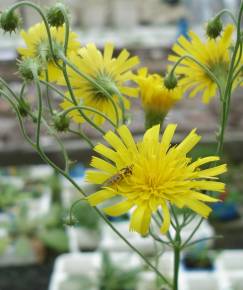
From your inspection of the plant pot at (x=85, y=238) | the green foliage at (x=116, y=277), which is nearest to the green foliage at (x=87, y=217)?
the plant pot at (x=85, y=238)

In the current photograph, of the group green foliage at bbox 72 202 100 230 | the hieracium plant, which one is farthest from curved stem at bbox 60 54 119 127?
green foliage at bbox 72 202 100 230

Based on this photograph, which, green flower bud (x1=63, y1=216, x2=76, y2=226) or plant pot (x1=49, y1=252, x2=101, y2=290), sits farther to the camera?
plant pot (x1=49, y1=252, x2=101, y2=290)

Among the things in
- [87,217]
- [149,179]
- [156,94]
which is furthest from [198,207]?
[87,217]

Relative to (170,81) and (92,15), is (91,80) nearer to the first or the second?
(170,81)

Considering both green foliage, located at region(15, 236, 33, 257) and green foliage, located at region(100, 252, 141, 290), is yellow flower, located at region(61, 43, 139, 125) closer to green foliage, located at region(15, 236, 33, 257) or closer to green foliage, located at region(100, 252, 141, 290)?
green foliage, located at region(100, 252, 141, 290)

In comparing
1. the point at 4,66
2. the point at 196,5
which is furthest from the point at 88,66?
the point at 196,5

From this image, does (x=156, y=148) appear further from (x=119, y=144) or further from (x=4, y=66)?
(x=4, y=66)

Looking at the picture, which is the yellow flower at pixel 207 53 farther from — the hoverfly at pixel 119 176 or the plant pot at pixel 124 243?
the plant pot at pixel 124 243
